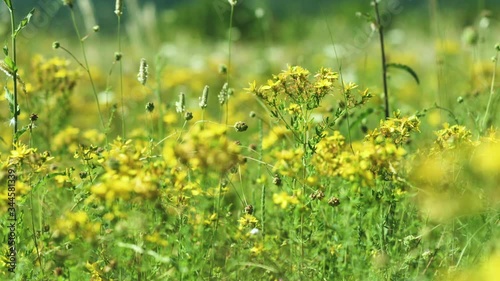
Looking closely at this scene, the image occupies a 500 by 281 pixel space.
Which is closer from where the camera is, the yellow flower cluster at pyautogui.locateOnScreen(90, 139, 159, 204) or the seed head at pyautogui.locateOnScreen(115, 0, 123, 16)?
the yellow flower cluster at pyautogui.locateOnScreen(90, 139, 159, 204)

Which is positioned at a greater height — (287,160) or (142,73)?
(142,73)

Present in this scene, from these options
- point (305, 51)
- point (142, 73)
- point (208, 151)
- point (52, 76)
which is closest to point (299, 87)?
point (208, 151)

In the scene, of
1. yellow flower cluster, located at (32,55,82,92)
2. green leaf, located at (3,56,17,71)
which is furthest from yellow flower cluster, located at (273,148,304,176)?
yellow flower cluster, located at (32,55,82,92)

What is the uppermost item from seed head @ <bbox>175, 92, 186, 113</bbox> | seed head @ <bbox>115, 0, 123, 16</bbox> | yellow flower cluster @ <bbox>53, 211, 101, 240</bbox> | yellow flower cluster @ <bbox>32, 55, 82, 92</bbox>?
seed head @ <bbox>115, 0, 123, 16</bbox>

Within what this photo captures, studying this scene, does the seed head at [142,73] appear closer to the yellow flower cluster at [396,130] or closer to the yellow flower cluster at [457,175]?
→ the yellow flower cluster at [396,130]

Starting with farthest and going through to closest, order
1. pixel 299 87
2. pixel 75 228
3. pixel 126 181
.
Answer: pixel 299 87, pixel 75 228, pixel 126 181

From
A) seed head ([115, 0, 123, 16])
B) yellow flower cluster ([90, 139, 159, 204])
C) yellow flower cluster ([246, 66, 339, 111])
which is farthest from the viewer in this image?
seed head ([115, 0, 123, 16])

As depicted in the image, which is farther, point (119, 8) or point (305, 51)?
point (305, 51)

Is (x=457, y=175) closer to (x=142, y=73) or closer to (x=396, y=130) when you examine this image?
(x=396, y=130)

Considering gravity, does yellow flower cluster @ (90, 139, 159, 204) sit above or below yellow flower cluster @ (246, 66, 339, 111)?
below

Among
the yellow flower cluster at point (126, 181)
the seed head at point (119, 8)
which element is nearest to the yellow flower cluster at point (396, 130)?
the yellow flower cluster at point (126, 181)

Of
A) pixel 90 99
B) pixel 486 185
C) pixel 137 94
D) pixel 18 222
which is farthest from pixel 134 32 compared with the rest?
pixel 486 185

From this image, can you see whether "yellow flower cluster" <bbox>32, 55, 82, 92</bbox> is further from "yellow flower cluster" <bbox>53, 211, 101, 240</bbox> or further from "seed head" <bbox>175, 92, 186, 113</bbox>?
"yellow flower cluster" <bbox>53, 211, 101, 240</bbox>

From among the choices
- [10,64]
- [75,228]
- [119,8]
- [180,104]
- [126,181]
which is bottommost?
[75,228]
